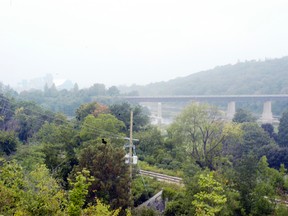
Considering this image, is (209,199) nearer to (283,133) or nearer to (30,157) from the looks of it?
(30,157)

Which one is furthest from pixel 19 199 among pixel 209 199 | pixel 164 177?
pixel 164 177

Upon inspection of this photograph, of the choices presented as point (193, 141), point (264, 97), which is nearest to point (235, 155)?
point (193, 141)

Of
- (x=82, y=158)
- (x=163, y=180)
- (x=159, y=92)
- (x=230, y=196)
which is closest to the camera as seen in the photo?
(x=230, y=196)

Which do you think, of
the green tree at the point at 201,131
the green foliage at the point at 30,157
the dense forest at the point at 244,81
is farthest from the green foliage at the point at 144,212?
the dense forest at the point at 244,81

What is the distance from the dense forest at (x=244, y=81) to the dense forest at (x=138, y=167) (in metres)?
38.5

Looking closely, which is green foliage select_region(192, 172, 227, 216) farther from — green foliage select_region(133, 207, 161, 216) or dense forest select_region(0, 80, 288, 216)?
green foliage select_region(133, 207, 161, 216)

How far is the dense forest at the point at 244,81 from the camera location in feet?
237

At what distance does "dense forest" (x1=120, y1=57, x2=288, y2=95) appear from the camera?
72188 mm

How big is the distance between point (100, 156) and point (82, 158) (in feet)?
3.20

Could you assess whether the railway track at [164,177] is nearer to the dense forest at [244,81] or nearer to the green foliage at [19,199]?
the green foliage at [19,199]

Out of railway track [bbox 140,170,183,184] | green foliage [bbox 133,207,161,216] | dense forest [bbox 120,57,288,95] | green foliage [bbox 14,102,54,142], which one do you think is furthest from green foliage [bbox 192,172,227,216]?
dense forest [bbox 120,57,288,95]

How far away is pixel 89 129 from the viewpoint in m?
23.0

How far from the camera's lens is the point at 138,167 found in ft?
62.7

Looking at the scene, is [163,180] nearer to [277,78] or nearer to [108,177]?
[108,177]
